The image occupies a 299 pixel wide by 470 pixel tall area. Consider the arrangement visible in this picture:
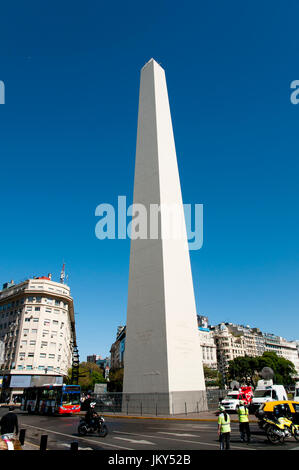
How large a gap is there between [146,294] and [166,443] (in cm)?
1563

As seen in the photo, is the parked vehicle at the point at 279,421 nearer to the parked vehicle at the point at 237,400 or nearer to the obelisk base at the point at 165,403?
the parked vehicle at the point at 237,400

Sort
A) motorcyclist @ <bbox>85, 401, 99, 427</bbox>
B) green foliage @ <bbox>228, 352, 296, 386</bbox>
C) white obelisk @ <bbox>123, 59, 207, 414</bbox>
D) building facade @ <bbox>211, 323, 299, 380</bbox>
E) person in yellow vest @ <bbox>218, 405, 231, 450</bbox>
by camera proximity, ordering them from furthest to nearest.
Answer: building facade @ <bbox>211, 323, 299, 380</bbox>
green foliage @ <bbox>228, 352, 296, 386</bbox>
white obelisk @ <bbox>123, 59, 207, 414</bbox>
motorcyclist @ <bbox>85, 401, 99, 427</bbox>
person in yellow vest @ <bbox>218, 405, 231, 450</bbox>

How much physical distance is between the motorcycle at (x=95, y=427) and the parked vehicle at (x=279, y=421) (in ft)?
18.7

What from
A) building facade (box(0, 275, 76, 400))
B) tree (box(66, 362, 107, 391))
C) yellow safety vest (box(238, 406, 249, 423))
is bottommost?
yellow safety vest (box(238, 406, 249, 423))

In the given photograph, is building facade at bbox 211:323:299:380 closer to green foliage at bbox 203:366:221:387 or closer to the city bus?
green foliage at bbox 203:366:221:387

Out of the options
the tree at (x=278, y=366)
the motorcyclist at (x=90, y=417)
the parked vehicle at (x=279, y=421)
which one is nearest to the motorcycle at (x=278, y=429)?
the parked vehicle at (x=279, y=421)

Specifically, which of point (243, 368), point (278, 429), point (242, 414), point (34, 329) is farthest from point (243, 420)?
point (243, 368)

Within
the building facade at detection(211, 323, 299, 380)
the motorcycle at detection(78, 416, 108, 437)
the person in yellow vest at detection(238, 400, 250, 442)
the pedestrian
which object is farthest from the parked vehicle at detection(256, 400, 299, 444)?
the building facade at detection(211, 323, 299, 380)

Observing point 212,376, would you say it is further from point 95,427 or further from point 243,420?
point 243,420

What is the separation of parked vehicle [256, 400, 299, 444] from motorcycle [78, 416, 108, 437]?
570 cm

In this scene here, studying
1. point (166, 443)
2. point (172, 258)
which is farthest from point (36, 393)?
point (166, 443)

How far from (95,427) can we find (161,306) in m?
11.8

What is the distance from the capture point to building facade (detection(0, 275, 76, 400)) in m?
51.3
